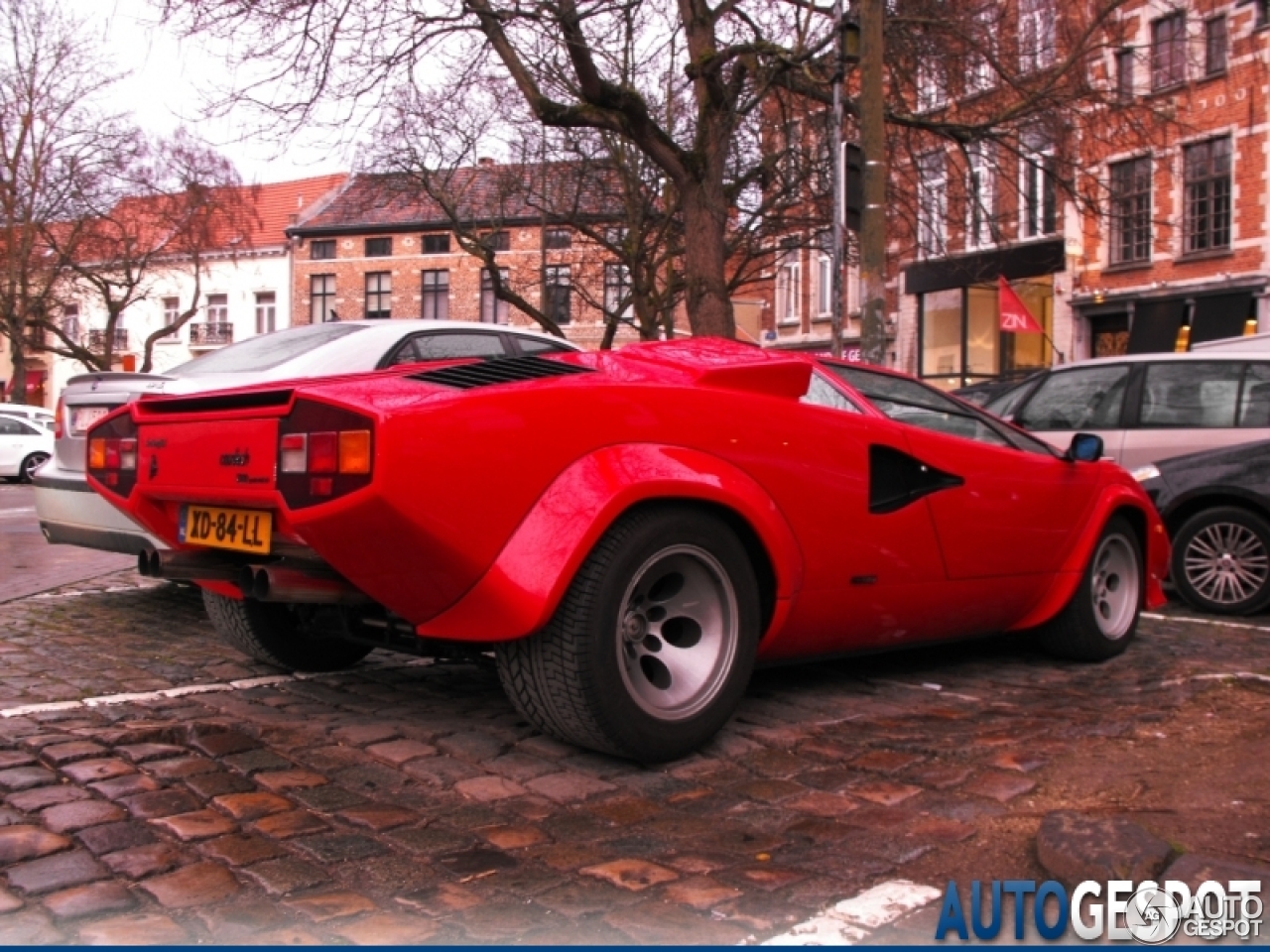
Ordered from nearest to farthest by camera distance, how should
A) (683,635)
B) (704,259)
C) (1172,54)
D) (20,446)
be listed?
(683,635)
(704,259)
(1172,54)
(20,446)

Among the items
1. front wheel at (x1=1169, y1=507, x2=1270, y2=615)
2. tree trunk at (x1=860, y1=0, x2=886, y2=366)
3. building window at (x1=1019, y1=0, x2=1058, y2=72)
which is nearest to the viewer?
front wheel at (x1=1169, y1=507, x2=1270, y2=615)

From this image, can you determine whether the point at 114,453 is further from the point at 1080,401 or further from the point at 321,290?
the point at 321,290

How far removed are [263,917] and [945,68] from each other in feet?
40.2

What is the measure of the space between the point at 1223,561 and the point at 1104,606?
2031mm

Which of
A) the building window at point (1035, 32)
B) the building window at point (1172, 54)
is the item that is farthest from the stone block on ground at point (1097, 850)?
the building window at point (1172, 54)

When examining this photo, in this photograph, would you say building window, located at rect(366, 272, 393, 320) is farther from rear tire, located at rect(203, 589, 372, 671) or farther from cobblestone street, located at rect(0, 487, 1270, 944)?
rear tire, located at rect(203, 589, 372, 671)

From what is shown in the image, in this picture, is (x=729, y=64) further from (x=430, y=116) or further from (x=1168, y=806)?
(x=1168, y=806)

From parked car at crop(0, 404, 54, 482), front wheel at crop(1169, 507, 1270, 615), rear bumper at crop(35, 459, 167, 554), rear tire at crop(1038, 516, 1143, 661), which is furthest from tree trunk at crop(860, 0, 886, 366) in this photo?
parked car at crop(0, 404, 54, 482)

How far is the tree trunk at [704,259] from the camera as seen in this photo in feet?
45.2

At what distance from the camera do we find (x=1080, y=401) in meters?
8.37

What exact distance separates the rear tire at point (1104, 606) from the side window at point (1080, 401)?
2816 mm

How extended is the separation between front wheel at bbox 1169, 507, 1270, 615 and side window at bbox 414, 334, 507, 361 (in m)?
4.37

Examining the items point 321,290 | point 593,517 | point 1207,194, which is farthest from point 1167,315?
point 321,290

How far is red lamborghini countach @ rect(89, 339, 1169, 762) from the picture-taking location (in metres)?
3.14
